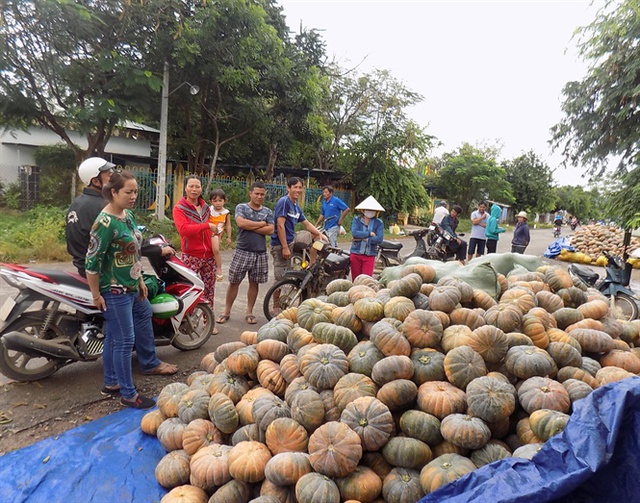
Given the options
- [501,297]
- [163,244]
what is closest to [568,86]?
[501,297]

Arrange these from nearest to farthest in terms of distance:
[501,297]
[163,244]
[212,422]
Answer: [212,422], [501,297], [163,244]

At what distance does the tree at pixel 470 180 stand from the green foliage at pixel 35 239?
26.5 m

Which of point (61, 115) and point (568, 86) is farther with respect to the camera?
point (568, 86)

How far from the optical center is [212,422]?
269 centimetres

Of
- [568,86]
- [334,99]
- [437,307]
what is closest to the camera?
[437,307]

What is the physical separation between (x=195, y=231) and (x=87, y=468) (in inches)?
112

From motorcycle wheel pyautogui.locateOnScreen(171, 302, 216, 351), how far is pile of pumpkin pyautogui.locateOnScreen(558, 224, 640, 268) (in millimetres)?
15205

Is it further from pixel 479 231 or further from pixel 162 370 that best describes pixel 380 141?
pixel 162 370

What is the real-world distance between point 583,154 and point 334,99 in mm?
11800

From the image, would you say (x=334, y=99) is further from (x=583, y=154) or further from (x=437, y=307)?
(x=437, y=307)

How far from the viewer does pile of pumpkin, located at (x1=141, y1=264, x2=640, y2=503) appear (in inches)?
85.5

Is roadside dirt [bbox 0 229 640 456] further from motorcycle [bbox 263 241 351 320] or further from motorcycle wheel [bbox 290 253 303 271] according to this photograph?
motorcycle wheel [bbox 290 253 303 271]

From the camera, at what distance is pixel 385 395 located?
247 centimetres

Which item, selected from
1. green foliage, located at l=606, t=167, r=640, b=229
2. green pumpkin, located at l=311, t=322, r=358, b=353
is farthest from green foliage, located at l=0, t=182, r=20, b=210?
green foliage, located at l=606, t=167, r=640, b=229
